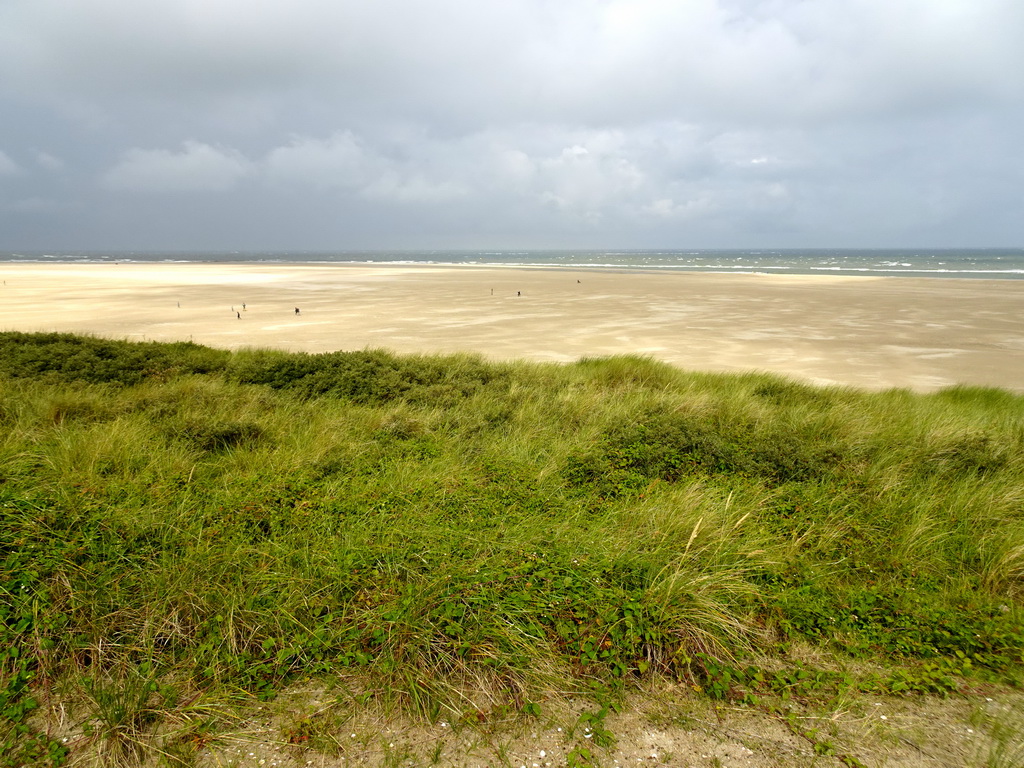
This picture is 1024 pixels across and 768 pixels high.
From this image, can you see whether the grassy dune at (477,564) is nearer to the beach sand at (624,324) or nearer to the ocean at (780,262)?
the beach sand at (624,324)

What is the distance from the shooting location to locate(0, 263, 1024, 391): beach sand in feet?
51.1

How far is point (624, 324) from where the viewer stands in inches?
890

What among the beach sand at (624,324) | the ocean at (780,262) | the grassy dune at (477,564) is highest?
the ocean at (780,262)

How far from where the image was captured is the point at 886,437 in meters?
7.15

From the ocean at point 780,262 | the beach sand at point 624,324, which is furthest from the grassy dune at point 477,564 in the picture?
the ocean at point 780,262

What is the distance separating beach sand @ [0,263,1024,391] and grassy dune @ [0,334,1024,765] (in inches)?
333

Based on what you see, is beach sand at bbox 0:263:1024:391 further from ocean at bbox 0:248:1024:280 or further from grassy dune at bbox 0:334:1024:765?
ocean at bbox 0:248:1024:280

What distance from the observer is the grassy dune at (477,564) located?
10.6ft

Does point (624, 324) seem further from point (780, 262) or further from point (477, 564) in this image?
point (780, 262)

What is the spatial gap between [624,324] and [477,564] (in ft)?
64.3

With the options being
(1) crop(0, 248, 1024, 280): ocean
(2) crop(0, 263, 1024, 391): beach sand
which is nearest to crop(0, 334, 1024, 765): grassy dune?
(2) crop(0, 263, 1024, 391): beach sand

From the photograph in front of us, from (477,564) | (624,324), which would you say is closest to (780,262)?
(624,324)

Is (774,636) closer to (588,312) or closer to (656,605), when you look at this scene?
(656,605)

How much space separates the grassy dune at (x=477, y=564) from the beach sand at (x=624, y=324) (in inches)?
333
